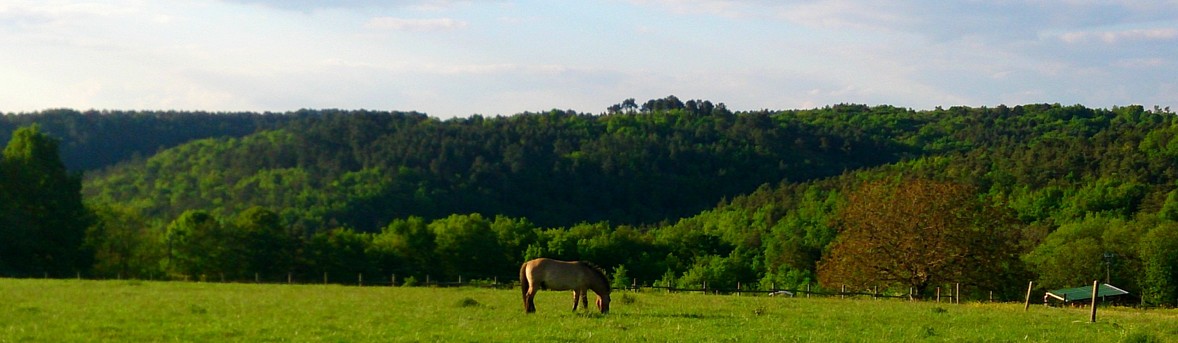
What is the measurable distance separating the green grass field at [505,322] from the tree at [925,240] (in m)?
17.6

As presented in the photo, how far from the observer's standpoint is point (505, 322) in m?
19.9

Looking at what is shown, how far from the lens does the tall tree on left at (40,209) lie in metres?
56.0

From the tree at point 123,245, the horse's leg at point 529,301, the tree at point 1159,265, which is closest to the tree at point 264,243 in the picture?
the tree at point 123,245

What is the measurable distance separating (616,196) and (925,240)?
103387 mm

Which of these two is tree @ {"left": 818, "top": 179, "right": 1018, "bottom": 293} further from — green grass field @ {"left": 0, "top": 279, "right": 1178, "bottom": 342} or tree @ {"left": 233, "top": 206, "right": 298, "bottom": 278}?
tree @ {"left": 233, "top": 206, "right": 298, "bottom": 278}

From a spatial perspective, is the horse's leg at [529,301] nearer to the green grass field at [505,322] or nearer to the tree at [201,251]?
the green grass field at [505,322]

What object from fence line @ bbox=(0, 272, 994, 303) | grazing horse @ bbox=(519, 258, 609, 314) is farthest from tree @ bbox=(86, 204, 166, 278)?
grazing horse @ bbox=(519, 258, 609, 314)

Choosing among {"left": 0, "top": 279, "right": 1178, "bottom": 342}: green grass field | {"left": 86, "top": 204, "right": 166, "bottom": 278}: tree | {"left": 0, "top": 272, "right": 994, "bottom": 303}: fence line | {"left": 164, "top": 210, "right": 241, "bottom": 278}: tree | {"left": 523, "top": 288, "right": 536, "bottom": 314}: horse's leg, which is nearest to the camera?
{"left": 0, "top": 279, "right": 1178, "bottom": 342}: green grass field

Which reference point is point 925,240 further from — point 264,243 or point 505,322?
point 264,243

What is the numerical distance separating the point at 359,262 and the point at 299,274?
284 inches

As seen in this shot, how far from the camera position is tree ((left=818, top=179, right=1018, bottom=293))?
44.5 meters

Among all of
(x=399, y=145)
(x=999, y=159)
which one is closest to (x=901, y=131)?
(x=999, y=159)

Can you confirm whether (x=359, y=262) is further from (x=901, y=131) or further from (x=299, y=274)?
(x=901, y=131)

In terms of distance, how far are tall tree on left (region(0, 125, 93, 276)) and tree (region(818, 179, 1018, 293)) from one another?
41696 millimetres
